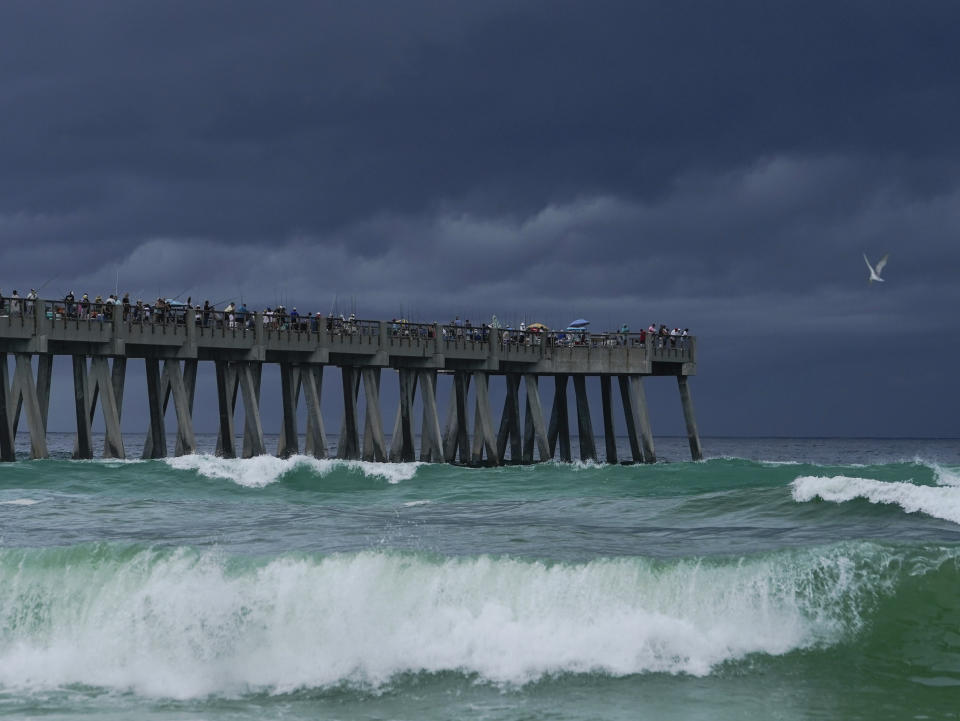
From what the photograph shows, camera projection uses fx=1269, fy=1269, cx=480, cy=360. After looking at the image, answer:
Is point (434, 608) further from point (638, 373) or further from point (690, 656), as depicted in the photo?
point (638, 373)

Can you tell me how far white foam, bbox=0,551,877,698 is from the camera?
13.7 meters

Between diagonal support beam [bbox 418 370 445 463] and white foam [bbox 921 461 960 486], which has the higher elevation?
diagonal support beam [bbox 418 370 445 463]

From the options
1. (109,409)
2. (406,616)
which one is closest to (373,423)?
(109,409)

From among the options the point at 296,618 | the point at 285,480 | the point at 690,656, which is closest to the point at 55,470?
the point at 285,480

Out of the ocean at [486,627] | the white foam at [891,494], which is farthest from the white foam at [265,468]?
the white foam at [891,494]

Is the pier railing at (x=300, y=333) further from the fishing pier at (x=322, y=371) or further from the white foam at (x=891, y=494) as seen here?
the white foam at (x=891, y=494)

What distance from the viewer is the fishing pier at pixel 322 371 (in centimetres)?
3744

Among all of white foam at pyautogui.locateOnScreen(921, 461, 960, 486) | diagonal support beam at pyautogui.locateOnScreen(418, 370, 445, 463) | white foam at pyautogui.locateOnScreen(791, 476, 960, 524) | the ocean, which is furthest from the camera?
diagonal support beam at pyautogui.locateOnScreen(418, 370, 445, 463)

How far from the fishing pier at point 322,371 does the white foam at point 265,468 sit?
7.68 feet

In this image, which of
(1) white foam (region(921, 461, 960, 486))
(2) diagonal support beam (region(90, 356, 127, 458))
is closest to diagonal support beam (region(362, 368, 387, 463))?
(2) diagonal support beam (region(90, 356, 127, 458))

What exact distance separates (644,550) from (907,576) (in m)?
3.95

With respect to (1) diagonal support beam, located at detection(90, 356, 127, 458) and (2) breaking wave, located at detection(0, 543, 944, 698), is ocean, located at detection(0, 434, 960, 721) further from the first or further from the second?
(1) diagonal support beam, located at detection(90, 356, 127, 458)

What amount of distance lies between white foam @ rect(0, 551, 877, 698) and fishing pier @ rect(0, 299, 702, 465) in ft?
71.2

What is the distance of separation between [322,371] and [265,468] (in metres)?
8.34
